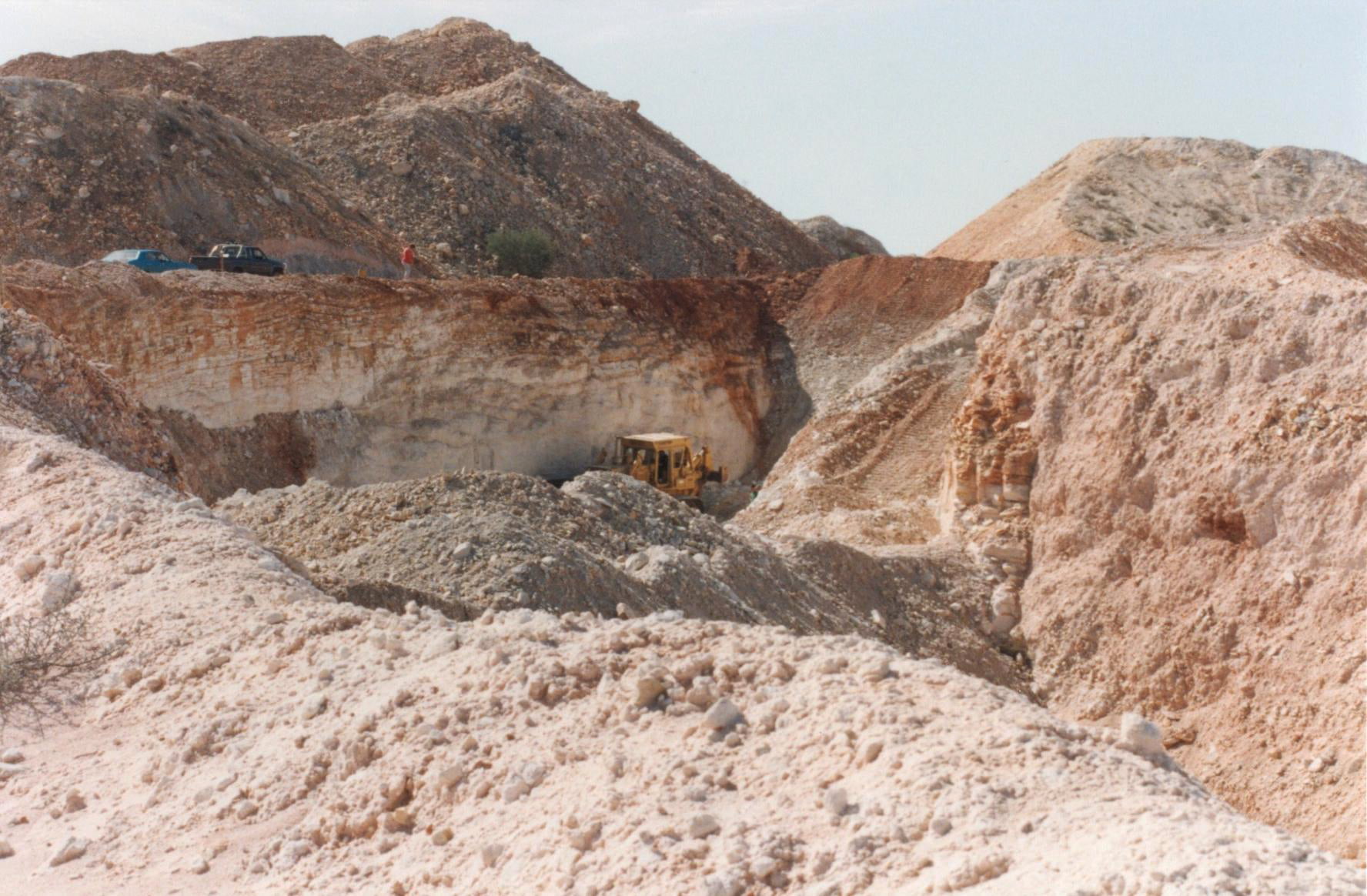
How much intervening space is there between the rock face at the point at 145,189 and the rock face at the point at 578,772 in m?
25.5

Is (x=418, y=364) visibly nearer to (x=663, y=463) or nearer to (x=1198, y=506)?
(x=663, y=463)

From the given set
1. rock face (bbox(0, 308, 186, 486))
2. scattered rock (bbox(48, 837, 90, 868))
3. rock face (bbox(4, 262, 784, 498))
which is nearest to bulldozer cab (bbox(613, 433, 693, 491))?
rock face (bbox(4, 262, 784, 498))

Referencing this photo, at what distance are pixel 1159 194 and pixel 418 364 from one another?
27943mm

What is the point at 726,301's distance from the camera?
35.2 meters

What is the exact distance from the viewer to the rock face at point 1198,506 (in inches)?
586

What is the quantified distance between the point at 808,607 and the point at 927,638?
1.94m

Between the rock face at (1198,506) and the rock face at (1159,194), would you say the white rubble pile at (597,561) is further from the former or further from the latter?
the rock face at (1159,194)

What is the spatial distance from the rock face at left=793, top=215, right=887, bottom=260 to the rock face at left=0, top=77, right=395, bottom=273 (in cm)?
2238

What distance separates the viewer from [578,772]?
6.26 meters

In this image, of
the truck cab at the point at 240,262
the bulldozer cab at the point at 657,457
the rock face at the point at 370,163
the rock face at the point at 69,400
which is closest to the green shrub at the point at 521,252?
the rock face at the point at 370,163

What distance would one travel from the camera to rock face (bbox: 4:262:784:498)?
25062 mm

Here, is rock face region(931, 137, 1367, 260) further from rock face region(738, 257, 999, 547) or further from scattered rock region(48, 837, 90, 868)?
scattered rock region(48, 837, 90, 868)

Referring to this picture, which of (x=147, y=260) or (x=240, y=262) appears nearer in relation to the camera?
(x=147, y=260)

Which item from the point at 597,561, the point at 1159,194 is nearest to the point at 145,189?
the point at 597,561
